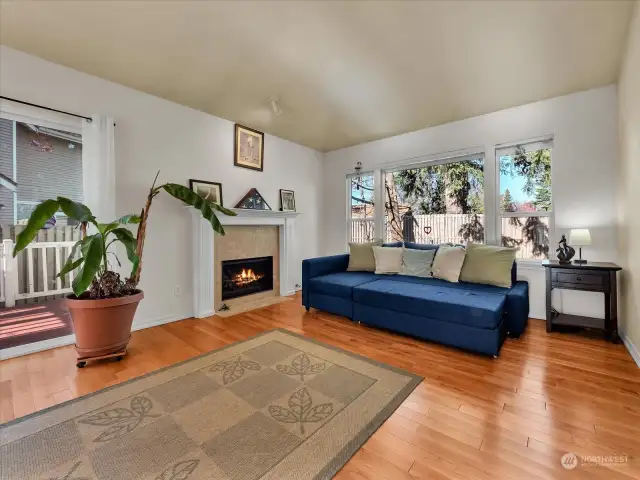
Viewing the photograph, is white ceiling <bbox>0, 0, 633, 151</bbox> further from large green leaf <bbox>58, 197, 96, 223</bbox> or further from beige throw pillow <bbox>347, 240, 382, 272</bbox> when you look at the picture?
beige throw pillow <bbox>347, 240, 382, 272</bbox>

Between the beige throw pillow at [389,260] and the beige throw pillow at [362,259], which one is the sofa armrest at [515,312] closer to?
the beige throw pillow at [389,260]

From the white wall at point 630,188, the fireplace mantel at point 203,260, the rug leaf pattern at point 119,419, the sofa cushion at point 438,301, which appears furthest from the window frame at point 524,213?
the rug leaf pattern at point 119,419

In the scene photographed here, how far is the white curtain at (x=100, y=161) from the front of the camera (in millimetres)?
2783

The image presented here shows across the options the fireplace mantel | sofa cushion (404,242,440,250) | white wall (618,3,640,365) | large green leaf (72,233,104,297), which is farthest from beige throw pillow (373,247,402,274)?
large green leaf (72,233,104,297)

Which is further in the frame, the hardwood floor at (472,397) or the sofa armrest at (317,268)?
the sofa armrest at (317,268)

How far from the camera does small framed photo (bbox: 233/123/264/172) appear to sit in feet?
13.3

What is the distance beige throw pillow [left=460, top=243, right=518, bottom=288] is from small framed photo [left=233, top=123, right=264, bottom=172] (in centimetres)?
312

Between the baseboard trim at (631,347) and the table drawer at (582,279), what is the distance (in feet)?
1.50

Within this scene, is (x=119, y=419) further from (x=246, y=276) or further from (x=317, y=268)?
(x=246, y=276)

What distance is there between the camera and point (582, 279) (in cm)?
273

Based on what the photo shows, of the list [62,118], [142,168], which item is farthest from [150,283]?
[62,118]

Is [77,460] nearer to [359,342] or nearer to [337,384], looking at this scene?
[337,384]

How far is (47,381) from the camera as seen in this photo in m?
2.05

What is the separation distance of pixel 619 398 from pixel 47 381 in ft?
12.4
